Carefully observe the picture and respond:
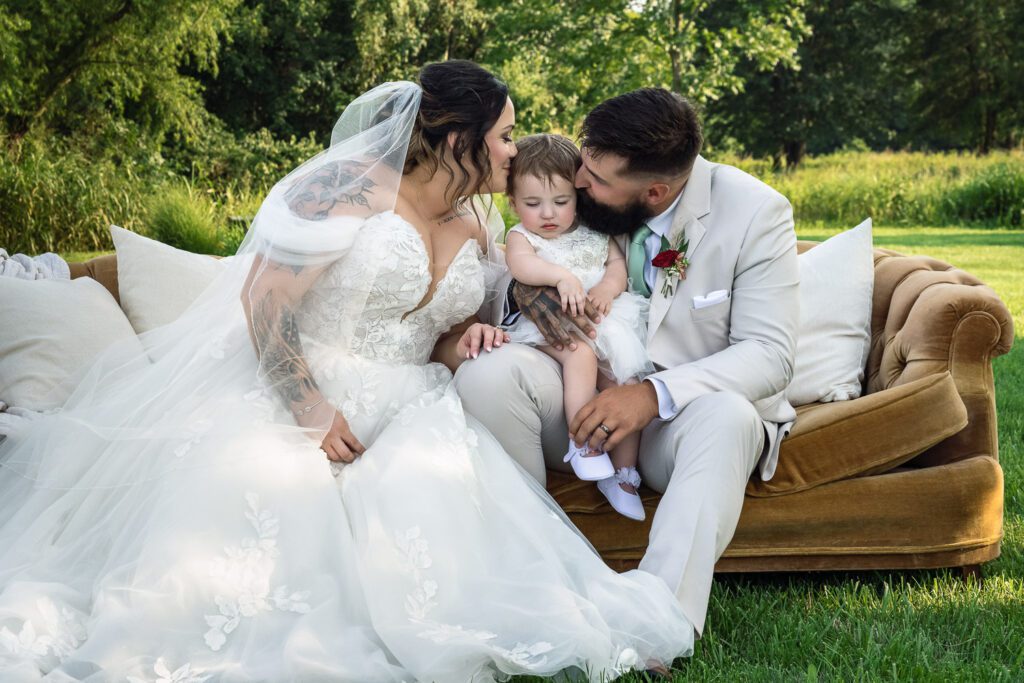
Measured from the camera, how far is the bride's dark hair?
3139 millimetres

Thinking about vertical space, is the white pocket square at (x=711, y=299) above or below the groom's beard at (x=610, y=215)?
below

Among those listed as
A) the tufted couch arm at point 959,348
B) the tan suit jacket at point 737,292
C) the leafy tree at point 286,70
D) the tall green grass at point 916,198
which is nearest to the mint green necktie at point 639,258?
the tan suit jacket at point 737,292

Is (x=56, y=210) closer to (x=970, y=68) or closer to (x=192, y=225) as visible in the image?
(x=192, y=225)

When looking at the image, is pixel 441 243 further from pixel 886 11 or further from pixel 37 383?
pixel 886 11

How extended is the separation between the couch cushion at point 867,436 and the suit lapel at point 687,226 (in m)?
0.58

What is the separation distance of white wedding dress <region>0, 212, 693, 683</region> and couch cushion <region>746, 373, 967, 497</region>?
70 centimetres

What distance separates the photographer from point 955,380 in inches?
130

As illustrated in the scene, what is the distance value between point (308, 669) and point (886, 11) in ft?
112

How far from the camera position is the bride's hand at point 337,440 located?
286 centimetres

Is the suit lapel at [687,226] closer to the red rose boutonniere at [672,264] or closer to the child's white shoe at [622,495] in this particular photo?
the red rose boutonniere at [672,264]

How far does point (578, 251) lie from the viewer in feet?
11.0

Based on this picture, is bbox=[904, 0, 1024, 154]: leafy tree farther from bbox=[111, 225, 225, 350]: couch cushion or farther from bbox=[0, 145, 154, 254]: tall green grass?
bbox=[111, 225, 225, 350]: couch cushion

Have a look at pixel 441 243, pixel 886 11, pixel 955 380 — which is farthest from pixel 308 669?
pixel 886 11

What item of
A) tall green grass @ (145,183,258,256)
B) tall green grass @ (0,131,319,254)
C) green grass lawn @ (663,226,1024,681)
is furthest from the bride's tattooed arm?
tall green grass @ (0,131,319,254)
